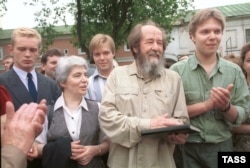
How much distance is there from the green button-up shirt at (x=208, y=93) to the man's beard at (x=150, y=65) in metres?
0.34

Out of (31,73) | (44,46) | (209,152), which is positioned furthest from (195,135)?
(44,46)

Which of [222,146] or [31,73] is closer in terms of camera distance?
[222,146]

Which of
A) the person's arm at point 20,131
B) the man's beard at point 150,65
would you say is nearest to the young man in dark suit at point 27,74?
the man's beard at point 150,65

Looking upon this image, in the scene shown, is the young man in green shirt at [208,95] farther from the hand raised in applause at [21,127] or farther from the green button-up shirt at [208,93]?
the hand raised in applause at [21,127]

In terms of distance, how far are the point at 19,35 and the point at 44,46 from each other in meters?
24.5

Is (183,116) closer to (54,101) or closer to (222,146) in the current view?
(222,146)

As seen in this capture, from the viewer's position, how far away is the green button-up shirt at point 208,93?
141 inches

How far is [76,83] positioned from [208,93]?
1.23m

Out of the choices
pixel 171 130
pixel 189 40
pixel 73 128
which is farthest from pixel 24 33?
pixel 189 40

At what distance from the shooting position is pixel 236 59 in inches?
191

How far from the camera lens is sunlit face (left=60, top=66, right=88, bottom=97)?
3738mm

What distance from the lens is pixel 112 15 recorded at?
83.3ft

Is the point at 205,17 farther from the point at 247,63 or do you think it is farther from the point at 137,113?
the point at 137,113

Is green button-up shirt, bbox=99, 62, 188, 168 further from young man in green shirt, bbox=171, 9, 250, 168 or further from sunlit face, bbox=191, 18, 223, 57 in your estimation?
sunlit face, bbox=191, 18, 223, 57
